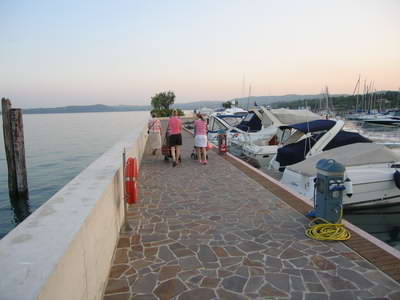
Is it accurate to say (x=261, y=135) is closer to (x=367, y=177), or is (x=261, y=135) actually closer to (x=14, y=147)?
(x=367, y=177)

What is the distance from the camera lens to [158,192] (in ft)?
23.4

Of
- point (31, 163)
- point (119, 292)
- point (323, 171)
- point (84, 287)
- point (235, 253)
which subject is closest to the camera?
point (84, 287)

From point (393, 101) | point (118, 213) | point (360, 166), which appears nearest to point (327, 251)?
point (118, 213)

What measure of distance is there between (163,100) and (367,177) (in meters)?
57.5

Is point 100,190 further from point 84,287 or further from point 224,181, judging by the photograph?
point 224,181

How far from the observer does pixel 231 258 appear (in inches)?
159

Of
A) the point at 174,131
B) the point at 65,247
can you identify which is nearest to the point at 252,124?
the point at 174,131

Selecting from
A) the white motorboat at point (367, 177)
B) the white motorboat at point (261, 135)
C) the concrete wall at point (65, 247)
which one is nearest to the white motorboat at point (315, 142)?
the white motorboat at point (261, 135)

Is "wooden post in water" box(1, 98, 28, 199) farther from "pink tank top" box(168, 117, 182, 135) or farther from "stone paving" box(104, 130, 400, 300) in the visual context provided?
"stone paving" box(104, 130, 400, 300)

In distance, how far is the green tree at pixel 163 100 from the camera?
62938mm

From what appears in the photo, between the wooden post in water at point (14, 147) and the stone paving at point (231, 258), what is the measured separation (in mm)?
7664

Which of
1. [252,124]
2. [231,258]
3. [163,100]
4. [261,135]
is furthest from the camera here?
[163,100]

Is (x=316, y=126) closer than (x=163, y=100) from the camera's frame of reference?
Yes

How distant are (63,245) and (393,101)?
108 meters
